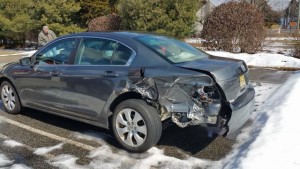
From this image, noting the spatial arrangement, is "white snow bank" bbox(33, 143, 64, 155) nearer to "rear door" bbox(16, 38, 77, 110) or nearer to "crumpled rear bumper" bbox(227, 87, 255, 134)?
"rear door" bbox(16, 38, 77, 110)

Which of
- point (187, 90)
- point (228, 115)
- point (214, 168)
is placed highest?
point (187, 90)

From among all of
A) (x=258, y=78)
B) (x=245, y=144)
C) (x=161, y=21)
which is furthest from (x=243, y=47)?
(x=245, y=144)

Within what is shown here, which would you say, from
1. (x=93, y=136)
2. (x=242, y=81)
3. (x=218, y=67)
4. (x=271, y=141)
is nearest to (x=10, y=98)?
(x=93, y=136)

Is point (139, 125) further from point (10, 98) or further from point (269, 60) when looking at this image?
point (269, 60)

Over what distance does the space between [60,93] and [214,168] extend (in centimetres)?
248

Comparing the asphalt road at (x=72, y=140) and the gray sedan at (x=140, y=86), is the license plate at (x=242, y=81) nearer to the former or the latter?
the gray sedan at (x=140, y=86)

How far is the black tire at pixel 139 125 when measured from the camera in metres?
4.01

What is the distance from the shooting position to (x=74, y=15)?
24.3 metres

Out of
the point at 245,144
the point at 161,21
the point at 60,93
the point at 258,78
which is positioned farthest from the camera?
the point at 161,21

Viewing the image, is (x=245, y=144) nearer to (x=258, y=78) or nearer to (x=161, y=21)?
(x=258, y=78)

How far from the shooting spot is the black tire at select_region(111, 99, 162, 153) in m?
4.01

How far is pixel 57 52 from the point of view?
5.13 metres

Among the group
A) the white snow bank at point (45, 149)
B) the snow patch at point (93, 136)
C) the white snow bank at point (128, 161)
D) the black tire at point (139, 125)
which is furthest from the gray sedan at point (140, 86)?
the white snow bank at point (45, 149)

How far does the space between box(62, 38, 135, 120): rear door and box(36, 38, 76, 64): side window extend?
206mm
